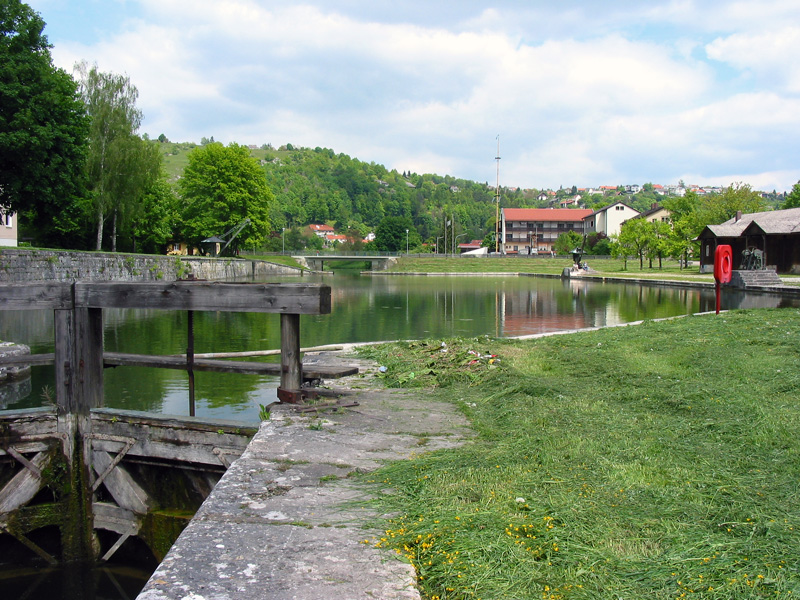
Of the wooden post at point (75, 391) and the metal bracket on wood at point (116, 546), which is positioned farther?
the wooden post at point (75, 391)

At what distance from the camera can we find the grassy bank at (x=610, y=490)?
3.18 meters

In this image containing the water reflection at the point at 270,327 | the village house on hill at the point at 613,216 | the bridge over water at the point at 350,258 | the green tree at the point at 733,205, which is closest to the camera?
the water reflection at the point at 270,327

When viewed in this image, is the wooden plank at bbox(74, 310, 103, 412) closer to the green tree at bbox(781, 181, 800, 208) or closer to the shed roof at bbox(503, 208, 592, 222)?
the green tree at bbox(781, 181, 800, 208)

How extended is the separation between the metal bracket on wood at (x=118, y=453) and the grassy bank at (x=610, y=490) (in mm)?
3374

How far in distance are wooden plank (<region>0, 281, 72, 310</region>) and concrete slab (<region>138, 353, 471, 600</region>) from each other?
2.79m

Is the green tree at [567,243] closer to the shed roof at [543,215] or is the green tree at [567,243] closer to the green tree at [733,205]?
the shed roof at [543,215]

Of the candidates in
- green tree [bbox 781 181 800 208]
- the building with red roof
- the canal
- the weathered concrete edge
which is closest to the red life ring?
the canal

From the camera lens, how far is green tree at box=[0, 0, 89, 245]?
28.8 m

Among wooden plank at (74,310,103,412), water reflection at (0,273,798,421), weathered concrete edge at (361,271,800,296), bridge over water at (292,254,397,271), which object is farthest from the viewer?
bridge over water at (292,254,397,271)

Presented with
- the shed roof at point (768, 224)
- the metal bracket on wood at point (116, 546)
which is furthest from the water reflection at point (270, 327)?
the shed roof at point (768, 224)

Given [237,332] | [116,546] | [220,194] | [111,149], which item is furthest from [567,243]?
[116,546]

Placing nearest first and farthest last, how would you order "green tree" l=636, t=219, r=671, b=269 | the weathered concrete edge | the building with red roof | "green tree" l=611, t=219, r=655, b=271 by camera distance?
the weathered concrete edge → "green tree" l=636, t=219, r=671, b=269 → "green tree" l=611, t=219, r=655, b=271 → the building with red roof

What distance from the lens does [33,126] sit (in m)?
29.2

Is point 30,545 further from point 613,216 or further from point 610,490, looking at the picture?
point 613,216
